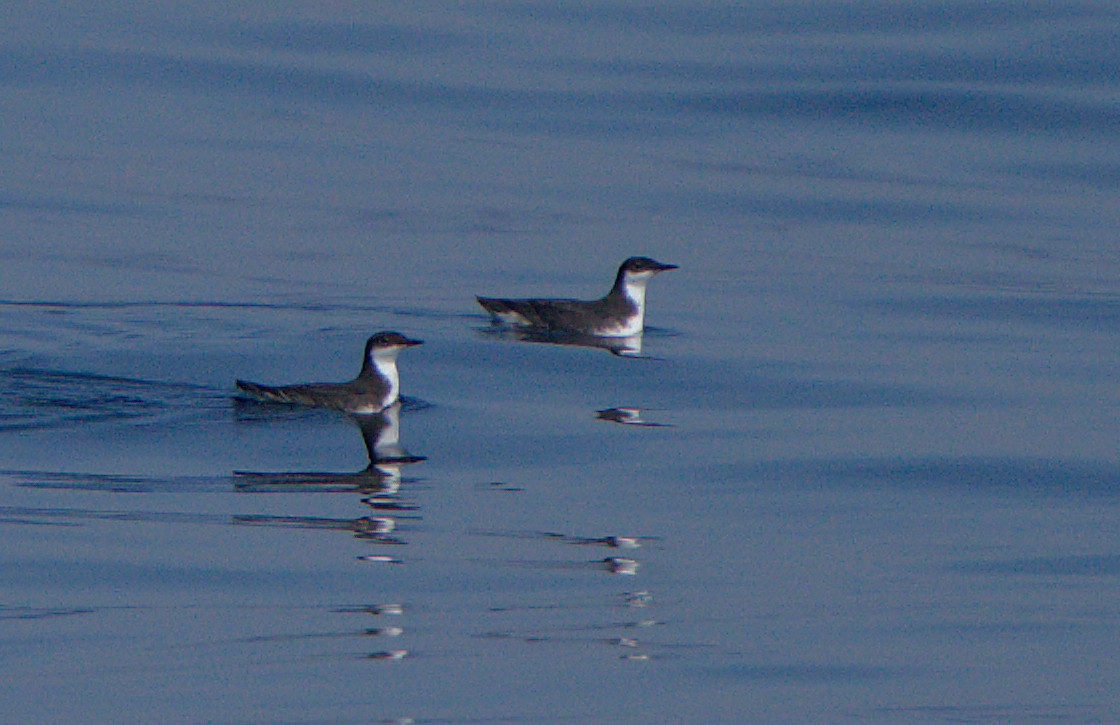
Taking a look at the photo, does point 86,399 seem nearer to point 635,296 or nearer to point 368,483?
point 368,483

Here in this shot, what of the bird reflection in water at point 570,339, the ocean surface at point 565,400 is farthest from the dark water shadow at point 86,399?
the bird reflection in water at point 570,339

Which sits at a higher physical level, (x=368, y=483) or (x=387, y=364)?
(x=387, y=364)

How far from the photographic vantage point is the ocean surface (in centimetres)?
829

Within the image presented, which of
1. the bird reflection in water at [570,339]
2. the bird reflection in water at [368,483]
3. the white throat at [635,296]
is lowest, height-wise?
the bird reflection in water at [368,483]

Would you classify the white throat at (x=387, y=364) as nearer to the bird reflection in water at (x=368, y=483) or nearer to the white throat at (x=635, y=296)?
the bird reflection in water at (x=368, y=483)

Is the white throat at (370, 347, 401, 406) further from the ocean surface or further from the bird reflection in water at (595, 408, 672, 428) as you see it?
the bird reflection in water at (595, 408, 672, 428)

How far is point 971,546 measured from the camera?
431 inches

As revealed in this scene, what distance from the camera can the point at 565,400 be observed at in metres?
16.3

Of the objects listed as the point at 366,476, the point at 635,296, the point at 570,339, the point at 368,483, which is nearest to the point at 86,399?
the point at 366,476

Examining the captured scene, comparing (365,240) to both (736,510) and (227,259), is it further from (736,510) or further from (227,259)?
(736,510)

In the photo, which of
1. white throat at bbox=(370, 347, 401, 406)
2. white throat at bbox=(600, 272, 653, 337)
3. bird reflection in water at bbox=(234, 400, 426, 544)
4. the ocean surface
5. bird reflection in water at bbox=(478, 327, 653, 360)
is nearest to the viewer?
the ocean surface

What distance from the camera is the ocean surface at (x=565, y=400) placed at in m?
8.29

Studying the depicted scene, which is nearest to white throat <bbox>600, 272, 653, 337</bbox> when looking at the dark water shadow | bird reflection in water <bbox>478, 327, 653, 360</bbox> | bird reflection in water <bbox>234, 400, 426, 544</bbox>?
bird reflection in water <bbox>478, 327, 653, 360</bbox>

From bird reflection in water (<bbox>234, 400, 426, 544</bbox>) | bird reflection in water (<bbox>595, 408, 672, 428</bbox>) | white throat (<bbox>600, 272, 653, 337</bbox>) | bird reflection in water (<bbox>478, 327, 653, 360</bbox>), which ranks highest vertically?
white throat (<bbox>600, 272, 653, 337</bbox>)
